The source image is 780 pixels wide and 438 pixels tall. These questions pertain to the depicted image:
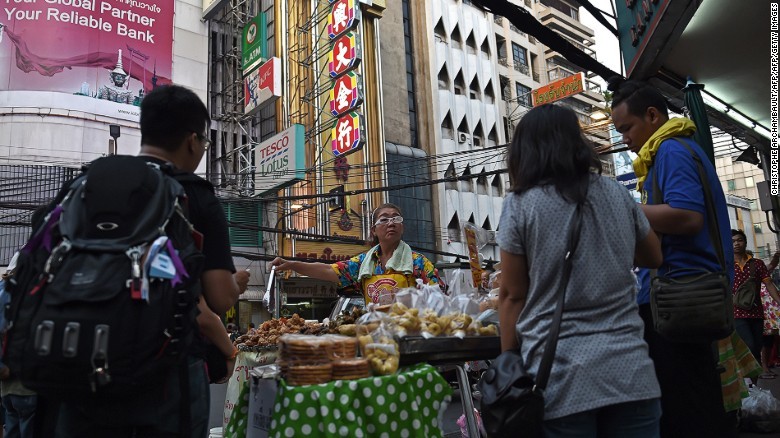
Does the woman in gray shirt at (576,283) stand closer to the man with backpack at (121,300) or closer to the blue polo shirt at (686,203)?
the blue polo shirt at (686,203)

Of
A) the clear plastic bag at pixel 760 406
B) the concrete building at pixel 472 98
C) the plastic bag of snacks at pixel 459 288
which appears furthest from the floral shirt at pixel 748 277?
the concrete building at pixel 472 98

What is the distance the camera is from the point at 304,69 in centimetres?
2159

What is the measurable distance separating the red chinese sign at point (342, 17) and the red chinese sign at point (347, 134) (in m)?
3.17

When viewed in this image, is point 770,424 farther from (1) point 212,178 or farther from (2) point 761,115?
(1) point 212,178

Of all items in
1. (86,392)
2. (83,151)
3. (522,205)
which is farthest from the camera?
(83,151)

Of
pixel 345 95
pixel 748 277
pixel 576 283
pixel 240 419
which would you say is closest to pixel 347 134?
pixel 345 95

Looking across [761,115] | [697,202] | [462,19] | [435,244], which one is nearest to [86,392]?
[697,202]

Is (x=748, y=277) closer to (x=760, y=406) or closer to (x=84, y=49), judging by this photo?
(x=760, y=406)

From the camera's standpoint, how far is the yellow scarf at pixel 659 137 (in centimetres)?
254

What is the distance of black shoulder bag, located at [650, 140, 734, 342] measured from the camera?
2.22 metres

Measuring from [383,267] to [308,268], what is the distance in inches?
23.7

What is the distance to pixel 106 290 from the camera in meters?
1.55

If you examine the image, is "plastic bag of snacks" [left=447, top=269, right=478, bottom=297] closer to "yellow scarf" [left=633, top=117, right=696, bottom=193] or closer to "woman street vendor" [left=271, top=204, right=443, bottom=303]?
"woman street vendor" [left=271, top=204, right=443, bottom=303]

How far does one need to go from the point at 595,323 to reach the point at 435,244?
2413 centimetres
